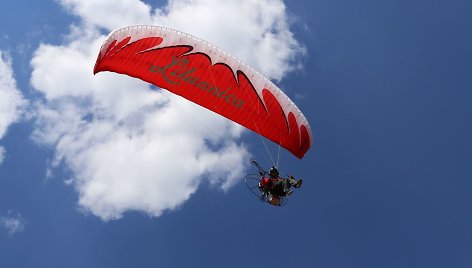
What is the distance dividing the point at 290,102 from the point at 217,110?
3038 mm

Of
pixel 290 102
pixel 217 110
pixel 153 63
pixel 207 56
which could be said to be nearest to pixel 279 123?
pixel 290 102

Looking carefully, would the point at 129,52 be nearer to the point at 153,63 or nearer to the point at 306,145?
the point at 153,63

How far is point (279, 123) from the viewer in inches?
910

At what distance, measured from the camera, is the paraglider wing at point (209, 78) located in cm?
2062

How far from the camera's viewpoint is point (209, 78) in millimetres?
22078

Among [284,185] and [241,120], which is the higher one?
[241,120]

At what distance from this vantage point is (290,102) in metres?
23.1

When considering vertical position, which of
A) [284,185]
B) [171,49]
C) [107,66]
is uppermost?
[171,49]

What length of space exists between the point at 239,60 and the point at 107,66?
17.2 ft

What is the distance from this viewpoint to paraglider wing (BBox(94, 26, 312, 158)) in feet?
67.7

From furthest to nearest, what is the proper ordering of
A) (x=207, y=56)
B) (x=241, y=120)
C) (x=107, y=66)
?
(x=241, y=120) < (x=207, y=56) < (x=107, y=66)

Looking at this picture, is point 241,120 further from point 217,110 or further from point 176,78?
point 176,78

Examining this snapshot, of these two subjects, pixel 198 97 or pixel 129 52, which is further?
pixel 198 97

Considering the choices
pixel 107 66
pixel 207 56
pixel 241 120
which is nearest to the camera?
pixel 107 66
